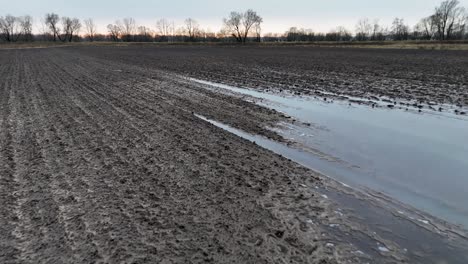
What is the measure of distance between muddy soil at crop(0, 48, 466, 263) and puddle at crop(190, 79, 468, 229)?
2.41ft

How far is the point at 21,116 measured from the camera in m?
10.4

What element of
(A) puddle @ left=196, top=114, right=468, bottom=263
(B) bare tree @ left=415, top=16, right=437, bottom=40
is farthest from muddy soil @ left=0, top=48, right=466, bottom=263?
(B) bare tree @ left=415, top=16, right=437, bottom=40

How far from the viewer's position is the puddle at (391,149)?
5453mm

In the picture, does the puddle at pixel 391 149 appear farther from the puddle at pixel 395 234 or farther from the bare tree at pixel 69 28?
the bare tree at pixel 69 28

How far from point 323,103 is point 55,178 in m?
9.45

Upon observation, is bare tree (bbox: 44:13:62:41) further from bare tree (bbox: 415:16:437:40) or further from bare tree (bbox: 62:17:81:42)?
bare tree (bbox: 415:16:437:40)

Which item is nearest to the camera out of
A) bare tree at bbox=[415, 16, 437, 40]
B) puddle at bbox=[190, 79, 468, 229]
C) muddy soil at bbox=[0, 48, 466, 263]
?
muddy soil at bbox=[0, 48, 466, 263]

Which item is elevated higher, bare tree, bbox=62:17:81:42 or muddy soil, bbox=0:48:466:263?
bare tree, bbox=62:17:81:42

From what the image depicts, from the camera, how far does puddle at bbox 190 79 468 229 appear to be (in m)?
5.45

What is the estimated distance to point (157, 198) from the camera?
5.08m

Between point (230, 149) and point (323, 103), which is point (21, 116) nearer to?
point (230, 149)

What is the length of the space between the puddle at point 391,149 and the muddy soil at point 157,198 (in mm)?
734

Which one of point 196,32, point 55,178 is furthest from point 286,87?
point 196,32

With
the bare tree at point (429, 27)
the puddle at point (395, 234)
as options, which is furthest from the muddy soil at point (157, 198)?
the bare tree at point (429, 27)
